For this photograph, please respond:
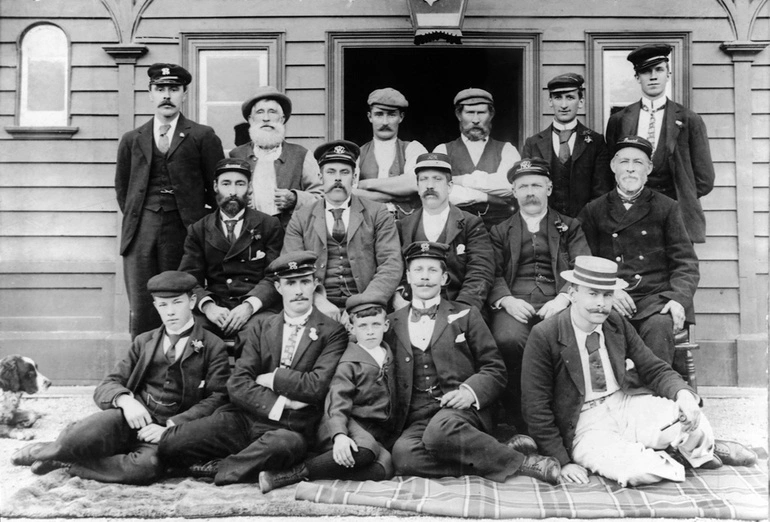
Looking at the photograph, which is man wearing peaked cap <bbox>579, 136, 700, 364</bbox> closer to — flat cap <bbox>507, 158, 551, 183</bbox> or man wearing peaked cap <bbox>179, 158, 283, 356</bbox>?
flat cap <bbox>507, 158, 551, 183</bbox>

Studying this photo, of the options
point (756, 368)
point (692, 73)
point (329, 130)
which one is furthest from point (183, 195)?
point (756, 368)

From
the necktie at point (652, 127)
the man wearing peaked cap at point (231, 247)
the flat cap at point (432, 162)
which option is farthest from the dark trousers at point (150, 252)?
the necktie at point (652, 127)

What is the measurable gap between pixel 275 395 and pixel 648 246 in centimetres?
224

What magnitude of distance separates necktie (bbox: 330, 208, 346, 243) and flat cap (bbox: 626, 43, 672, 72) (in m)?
1.97

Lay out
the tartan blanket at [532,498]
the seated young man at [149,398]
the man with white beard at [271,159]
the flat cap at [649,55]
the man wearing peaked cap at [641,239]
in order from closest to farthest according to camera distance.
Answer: the tartan blanket at [532,498] → the seated young man at [149,398] → the man wearing peaked cap at [641,239] → the flat cap at [649,55] → the man with white beard at [271,159]

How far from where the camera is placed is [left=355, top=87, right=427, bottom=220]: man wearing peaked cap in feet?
12.7

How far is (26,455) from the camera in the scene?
3.51m

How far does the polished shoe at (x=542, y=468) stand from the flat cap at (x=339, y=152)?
73.9 inches

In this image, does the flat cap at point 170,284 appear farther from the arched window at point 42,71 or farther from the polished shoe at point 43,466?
the arched window at point 42,71

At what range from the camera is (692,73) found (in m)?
3.94

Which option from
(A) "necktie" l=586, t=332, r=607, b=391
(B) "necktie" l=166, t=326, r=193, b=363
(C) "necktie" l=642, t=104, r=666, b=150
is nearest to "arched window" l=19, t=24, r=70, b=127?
(B) "necktie" l=166, t=326, r=193, b=363

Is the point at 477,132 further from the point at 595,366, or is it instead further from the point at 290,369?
the point at 290,369

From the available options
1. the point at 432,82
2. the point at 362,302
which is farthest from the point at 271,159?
the point at 432,82

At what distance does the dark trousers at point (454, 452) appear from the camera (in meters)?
3.28
